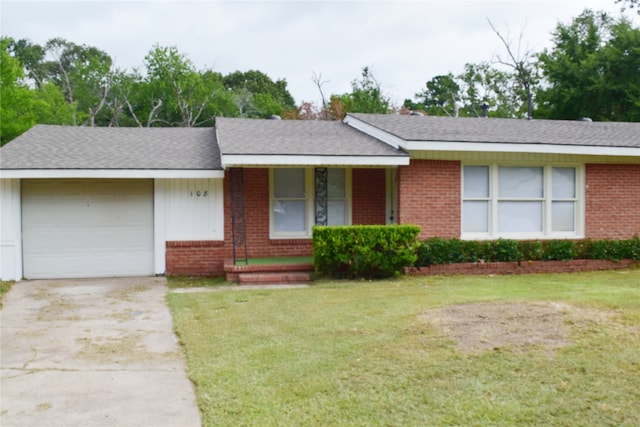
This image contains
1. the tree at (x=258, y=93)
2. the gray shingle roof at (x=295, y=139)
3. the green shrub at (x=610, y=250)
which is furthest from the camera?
the tree at (x=258, y=93)

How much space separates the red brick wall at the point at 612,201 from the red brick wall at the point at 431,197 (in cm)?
311

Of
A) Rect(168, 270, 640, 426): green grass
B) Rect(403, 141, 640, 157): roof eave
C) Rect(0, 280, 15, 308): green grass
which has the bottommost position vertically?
Rect(0, 280, 15, 308): green grass

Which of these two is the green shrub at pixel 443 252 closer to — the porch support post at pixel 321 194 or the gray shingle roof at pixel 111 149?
the porch support post at pixel 321 194

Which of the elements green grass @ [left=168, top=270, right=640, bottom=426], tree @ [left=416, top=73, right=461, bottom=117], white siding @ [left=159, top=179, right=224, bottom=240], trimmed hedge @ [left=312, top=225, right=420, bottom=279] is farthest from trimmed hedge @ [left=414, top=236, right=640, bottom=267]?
tree @ [left=416, top=73, right=461, bottom=117]

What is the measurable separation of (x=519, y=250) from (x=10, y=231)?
10.2m

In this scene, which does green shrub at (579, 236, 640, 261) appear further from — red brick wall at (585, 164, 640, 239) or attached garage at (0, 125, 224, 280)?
attached garage at (0, 125, 224, 280)

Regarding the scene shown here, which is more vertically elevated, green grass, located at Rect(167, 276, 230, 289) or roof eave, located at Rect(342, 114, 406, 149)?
roof eave, located at Rect(342, 114, 406, 149)

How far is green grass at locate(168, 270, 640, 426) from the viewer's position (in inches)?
163

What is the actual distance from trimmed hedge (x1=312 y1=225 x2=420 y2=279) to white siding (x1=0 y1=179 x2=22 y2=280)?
6010 millimetres

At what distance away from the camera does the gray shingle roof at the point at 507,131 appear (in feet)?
39.9

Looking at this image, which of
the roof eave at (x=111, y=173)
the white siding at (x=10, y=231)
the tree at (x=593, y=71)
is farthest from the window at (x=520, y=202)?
the tree at (x=593, y=71)

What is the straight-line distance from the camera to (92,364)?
5781mm

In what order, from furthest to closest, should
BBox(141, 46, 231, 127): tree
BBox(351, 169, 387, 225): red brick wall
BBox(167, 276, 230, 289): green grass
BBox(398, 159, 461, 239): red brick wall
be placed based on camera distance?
BBox(141, 46, 231, 127): tree → BBox(351, 169, 387, 225): red brick wall → BBox(398, 159, 461, 239): red brick wall → BBox(167, 276, 230, 289): green grass

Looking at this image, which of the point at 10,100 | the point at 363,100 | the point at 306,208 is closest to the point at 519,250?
the point at 306,208
